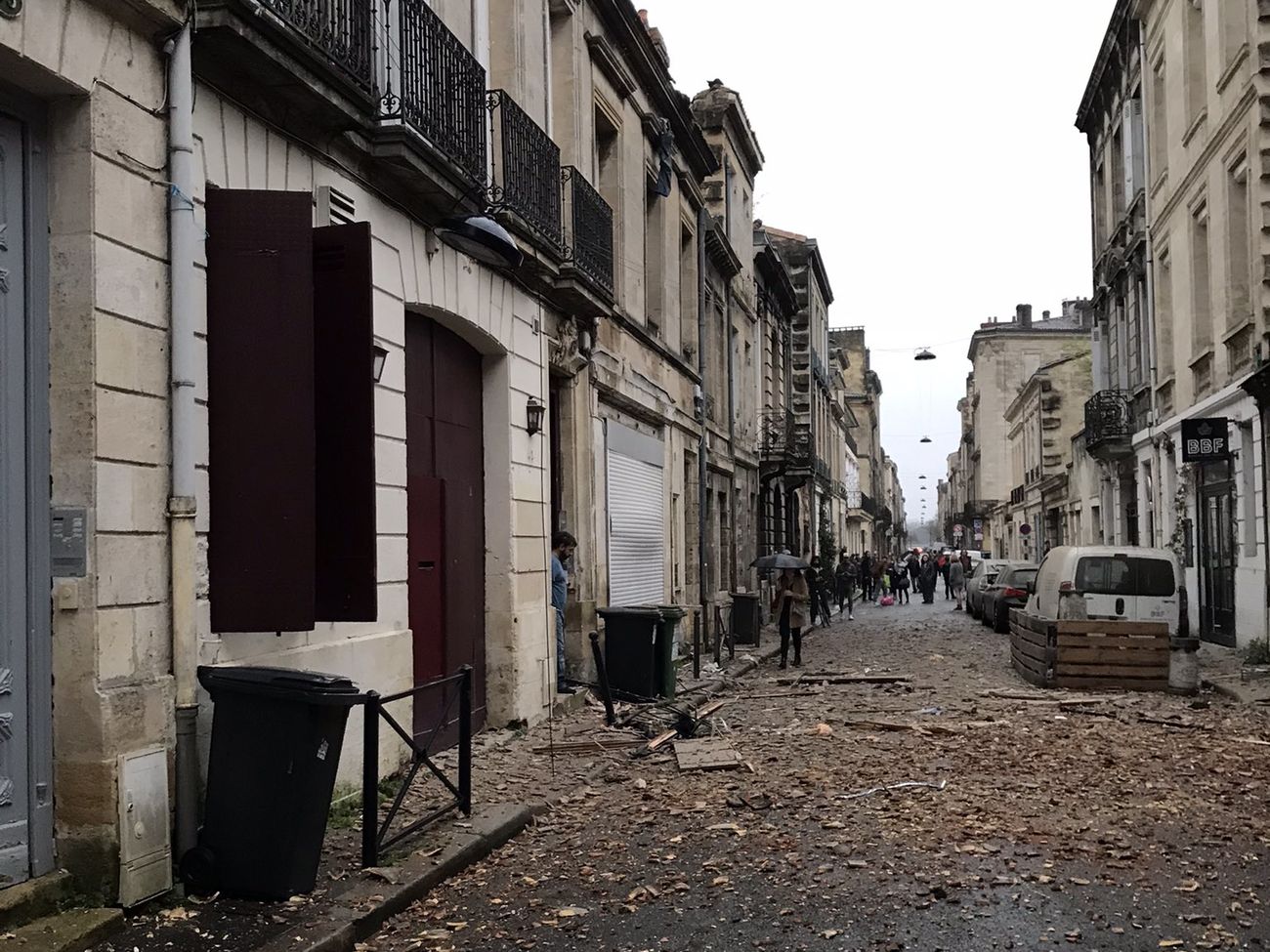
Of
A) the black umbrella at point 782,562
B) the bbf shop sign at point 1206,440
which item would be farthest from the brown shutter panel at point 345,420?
the bbf shop sign at point 1206,440

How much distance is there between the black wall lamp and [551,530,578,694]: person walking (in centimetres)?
128

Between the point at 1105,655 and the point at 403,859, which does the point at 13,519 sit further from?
the point at 1105,655

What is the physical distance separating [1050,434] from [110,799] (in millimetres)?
47346

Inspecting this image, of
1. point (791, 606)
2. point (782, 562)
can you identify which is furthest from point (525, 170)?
point (782, 562)

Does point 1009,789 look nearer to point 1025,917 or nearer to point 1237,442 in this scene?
point 1025,917

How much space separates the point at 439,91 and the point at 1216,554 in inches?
583

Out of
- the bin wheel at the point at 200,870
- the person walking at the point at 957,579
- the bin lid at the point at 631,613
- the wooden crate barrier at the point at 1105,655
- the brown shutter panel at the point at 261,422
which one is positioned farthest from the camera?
the person walking at the point at 957,579

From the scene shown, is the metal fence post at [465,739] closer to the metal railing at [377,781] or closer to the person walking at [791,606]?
the metal railing at [377,781]

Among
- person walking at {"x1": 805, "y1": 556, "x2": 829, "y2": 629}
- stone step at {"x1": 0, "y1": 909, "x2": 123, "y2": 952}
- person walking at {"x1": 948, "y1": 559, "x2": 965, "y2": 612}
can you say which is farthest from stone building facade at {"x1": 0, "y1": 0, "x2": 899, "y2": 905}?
person walking at {"x1": 948, "y1": 559, "x2": 965, "y2": 612}

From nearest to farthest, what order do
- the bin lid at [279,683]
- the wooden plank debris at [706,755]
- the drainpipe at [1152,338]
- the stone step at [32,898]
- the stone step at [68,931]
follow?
the stone step at [68,931]
the stone step at [32,898]
the bin lid at [279,683]
the wooden plank debris at [706,755]
the drainpipe at [1152,338]

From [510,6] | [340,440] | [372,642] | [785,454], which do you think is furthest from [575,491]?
[785,454]

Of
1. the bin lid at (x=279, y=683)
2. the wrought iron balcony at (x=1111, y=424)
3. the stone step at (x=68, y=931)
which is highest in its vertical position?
the wrought iron balcony at (x=1111, y=424)

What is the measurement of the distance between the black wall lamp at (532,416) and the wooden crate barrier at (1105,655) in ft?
20.7

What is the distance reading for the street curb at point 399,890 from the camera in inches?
198
